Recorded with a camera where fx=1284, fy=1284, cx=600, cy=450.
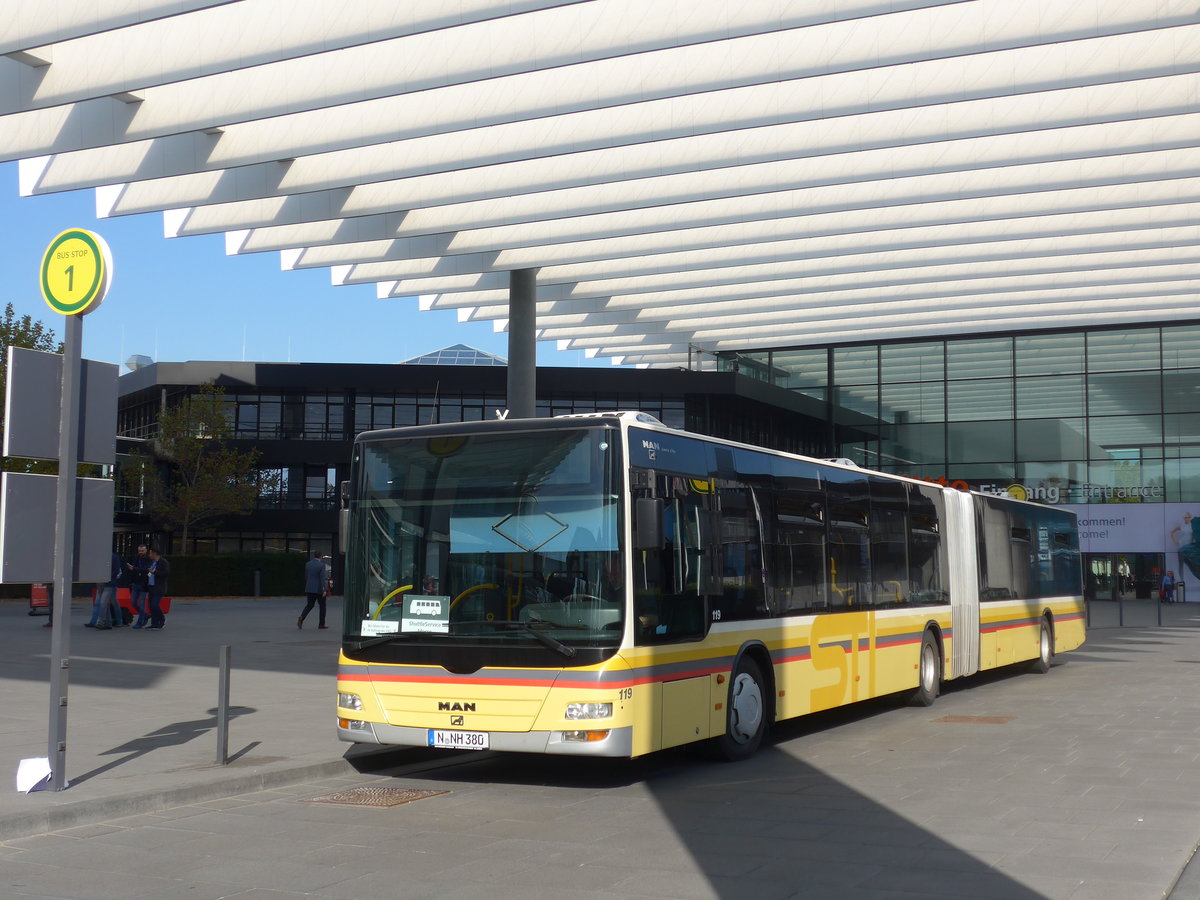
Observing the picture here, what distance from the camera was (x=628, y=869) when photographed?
6.75 m

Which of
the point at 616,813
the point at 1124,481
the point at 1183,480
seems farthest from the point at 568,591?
the point at 1183,480

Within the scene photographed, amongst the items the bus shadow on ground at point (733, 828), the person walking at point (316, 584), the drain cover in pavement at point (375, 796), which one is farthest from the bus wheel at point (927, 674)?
the person walking at point (316, 584)

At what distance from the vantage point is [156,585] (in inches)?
1064

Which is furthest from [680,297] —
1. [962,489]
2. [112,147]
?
[112,147]

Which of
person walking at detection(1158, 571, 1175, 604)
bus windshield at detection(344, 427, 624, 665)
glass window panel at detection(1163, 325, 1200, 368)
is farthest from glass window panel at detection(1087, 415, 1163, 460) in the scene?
bus windshield at detection(344, 427, 624, 665)

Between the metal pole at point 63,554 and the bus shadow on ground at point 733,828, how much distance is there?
2713 mm

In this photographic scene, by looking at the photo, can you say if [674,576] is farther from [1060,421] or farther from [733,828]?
[1060,421]

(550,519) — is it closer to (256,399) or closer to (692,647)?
(692,647)

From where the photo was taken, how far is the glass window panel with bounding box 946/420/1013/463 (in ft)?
146

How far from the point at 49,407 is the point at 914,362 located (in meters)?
39.8

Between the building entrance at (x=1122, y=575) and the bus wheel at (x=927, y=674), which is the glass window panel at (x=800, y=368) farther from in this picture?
the bus wheel at (x=927, y=674)

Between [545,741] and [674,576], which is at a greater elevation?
[674,576]

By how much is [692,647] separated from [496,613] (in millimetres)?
1644

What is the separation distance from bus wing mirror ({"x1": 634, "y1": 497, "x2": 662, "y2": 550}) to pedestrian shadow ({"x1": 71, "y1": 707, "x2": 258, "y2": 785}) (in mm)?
3707
